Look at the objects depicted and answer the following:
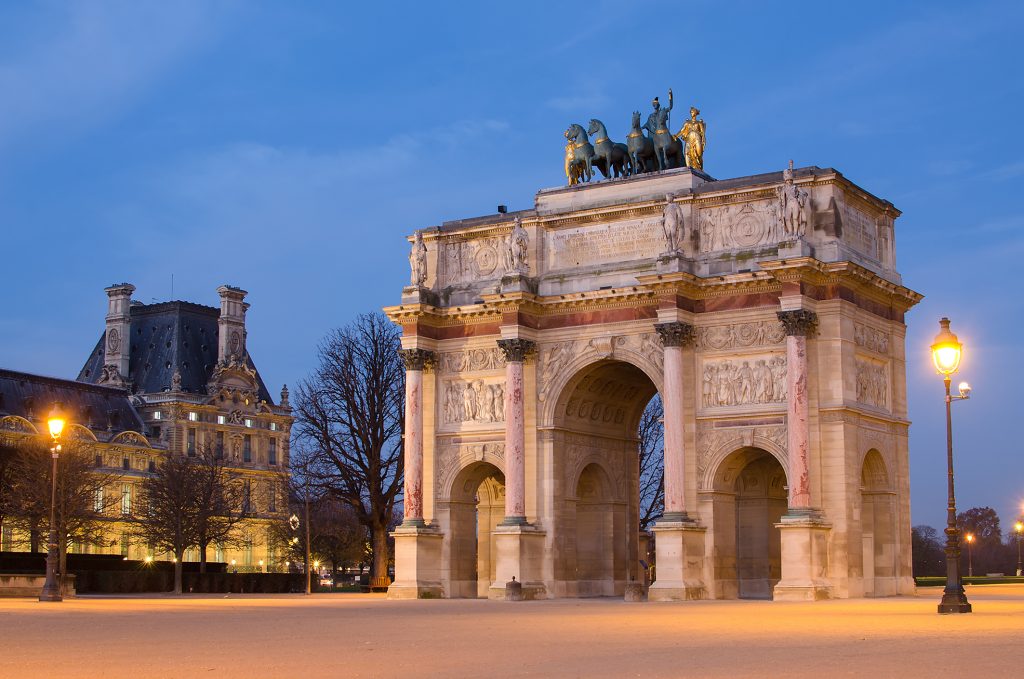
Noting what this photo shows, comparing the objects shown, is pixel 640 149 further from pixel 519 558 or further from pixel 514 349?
pixel 519 558

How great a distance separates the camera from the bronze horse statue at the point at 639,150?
50.4 metres

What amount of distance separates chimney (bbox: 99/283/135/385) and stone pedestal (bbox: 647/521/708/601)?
3880 inches

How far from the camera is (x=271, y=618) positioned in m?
31.3

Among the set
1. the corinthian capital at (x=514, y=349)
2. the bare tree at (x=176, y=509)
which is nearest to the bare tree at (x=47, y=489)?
the bare tree at (x=176, y=509)

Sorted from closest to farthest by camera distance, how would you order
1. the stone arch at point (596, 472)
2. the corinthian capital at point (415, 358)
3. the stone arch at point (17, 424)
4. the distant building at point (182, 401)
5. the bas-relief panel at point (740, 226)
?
the bas-relief panel at point (740, 226) < the stone arch at point (596, 472) < the corinthian capital at point (415, 358) < the stone arch at point (17, 424) < the distant building at point (182, 401)

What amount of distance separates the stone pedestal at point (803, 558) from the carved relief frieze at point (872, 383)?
15.9ft

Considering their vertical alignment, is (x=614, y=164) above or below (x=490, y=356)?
above

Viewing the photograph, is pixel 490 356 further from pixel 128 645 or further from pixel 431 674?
pixel 431 674

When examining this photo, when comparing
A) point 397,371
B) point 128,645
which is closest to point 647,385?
point 397,371

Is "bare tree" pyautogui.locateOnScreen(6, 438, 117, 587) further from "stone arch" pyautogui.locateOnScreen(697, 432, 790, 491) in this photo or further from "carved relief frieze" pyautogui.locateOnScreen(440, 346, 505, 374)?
"stone arch" pyautogui.locateOnScreen(697, 432, 790, 491)

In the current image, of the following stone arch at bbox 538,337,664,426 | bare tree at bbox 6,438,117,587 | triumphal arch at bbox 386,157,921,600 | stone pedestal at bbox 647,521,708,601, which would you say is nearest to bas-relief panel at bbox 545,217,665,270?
triumphal arch at bbox 386,157,921,600

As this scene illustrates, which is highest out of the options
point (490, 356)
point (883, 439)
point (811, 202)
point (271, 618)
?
point (811, 202)

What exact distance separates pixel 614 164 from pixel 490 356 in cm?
800

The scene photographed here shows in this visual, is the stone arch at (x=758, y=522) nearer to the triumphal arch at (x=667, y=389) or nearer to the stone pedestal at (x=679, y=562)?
the triumphal arch at (x=667, y=389)
